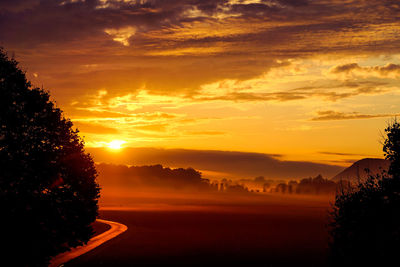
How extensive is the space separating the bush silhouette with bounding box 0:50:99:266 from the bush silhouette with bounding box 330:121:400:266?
18727 mm

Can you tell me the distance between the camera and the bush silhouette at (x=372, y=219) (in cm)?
2408

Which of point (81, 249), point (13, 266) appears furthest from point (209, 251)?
point (13, 266)

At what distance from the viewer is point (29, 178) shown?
32.1 meters

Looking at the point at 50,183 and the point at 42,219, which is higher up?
the point at 50,183

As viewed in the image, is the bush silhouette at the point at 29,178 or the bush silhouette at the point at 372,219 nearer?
the bush silhouette at the point at 372,219

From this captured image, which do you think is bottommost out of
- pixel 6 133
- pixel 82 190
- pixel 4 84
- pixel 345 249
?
pixel 345 249

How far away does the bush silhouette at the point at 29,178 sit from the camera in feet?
97.8

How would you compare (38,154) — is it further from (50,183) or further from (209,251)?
(209,251)

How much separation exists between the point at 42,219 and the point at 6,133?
6.29 metres

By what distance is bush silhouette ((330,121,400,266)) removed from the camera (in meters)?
24.1

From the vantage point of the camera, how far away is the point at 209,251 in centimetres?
5500

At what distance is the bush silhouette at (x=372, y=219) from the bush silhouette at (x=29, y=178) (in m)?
18.7

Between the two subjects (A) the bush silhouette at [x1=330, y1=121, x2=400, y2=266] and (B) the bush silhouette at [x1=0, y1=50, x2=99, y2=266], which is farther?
(B) the bush silhouette at [x1=0, y1=50, x2=99, y2=266]

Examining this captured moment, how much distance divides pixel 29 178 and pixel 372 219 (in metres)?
21.6
